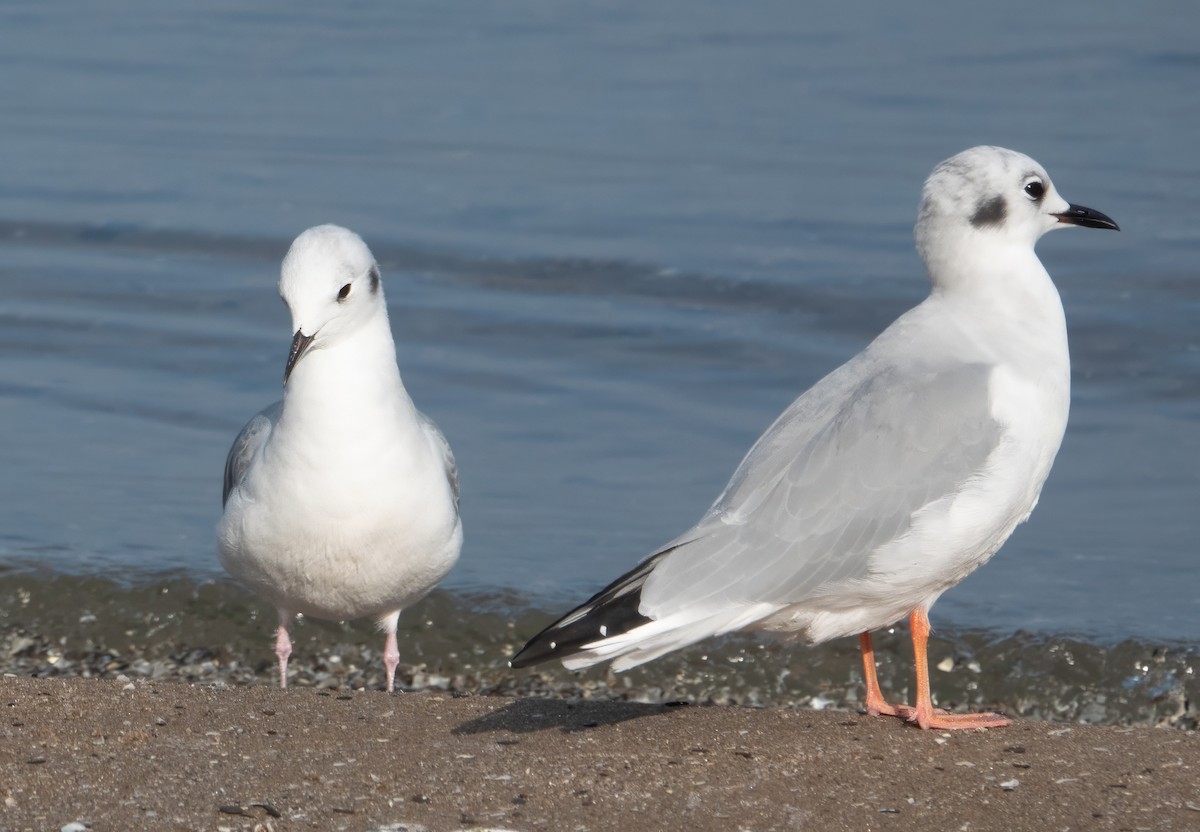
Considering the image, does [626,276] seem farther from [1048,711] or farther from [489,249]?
[1048,711]

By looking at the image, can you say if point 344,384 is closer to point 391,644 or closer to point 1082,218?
point 391,644

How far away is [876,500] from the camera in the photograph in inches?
184

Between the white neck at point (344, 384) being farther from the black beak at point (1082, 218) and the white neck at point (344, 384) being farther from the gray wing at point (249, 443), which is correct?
the black beak at point (1082, 218)

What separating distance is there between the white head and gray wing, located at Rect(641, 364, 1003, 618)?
0.48 metres

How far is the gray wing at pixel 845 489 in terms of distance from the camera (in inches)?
181

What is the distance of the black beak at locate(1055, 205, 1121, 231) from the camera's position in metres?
5.34

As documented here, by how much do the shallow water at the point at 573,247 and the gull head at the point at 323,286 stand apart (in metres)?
2.03

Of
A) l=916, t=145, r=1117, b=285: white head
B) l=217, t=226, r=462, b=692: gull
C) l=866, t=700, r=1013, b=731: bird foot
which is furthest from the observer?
l=217, t=226, r=462, b=692: gull

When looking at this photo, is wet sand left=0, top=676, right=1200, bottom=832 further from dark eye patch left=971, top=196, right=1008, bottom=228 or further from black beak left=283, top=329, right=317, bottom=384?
dark eye patch left=971, top=196, right=1008, bottom=228

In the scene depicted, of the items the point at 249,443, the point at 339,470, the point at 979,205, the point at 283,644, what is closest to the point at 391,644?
the point at 283,644

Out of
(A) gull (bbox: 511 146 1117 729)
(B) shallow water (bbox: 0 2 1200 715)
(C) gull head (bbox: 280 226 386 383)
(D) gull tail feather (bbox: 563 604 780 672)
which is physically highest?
(B) shallow water (bbox: 0 2 1200 715)

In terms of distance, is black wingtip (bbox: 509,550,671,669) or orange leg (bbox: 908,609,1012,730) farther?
orange leg (bbox: 908,609,1012,730)

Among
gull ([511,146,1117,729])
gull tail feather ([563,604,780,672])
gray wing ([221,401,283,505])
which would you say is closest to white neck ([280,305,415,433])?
gray wing ([221,401,283,505])

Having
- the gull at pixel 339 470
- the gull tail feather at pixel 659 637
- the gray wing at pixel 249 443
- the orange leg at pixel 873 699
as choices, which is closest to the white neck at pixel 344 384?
the gull at pixel 339 470
